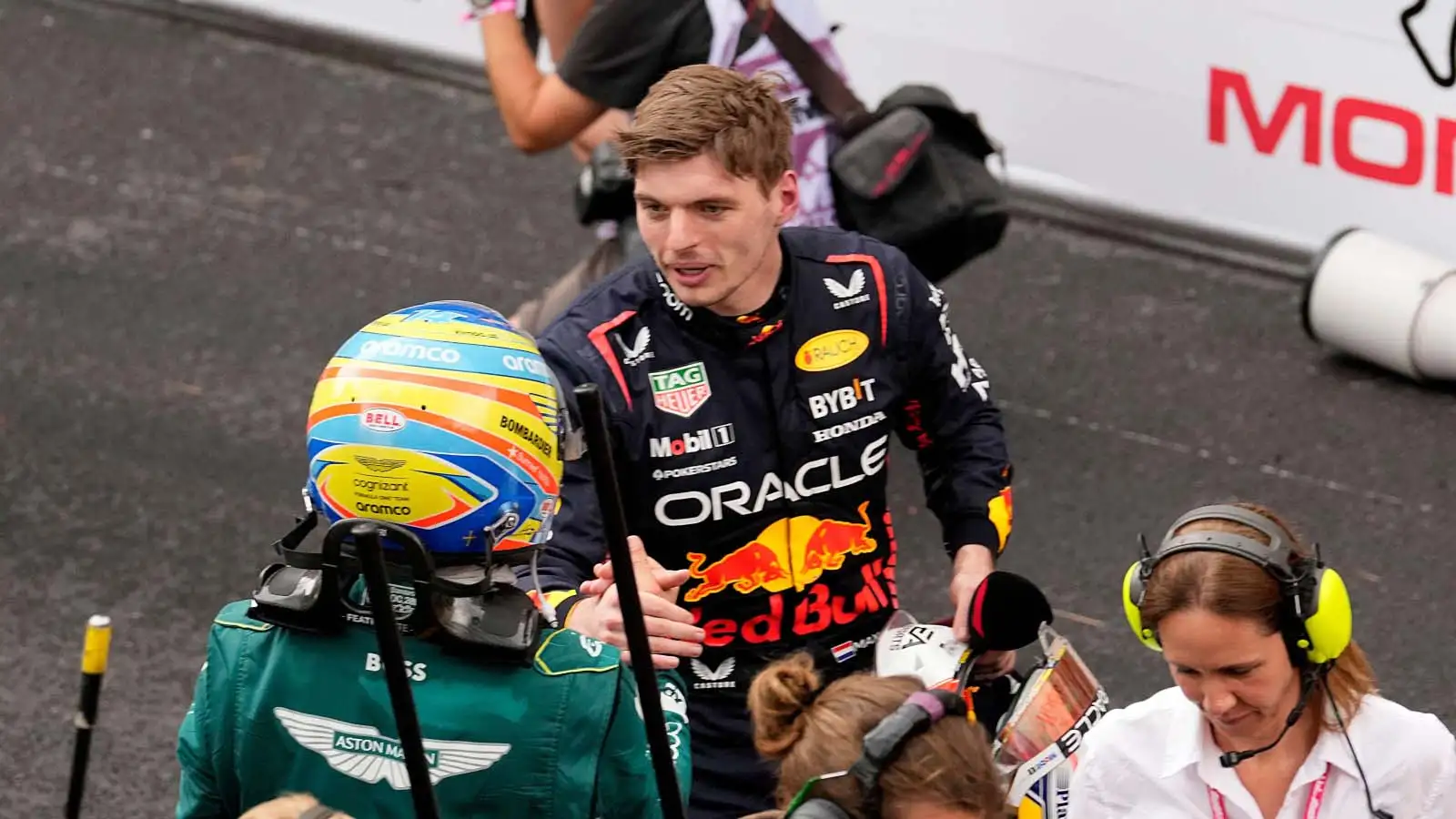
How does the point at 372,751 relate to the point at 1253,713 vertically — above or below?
above

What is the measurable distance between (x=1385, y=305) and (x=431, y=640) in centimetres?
517

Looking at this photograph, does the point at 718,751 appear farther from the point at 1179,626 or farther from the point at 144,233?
the point at 144,233

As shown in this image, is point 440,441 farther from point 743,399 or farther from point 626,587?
point 743,399

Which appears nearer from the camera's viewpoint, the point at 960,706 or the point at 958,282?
the point at 960,706

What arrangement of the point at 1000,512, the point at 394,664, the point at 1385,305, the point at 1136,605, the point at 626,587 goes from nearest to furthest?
the point at 394,664 → the point at 626,587 → the point at 1136,605 → the point at 1000,512 → the point at 1385,305

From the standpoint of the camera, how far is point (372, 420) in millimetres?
2863

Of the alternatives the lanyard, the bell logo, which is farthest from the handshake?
the lanyard

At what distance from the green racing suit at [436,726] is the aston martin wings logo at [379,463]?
0.74 feet

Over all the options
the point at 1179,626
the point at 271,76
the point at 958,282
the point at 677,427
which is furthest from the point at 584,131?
the point at 271,76

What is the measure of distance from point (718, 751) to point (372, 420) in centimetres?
135

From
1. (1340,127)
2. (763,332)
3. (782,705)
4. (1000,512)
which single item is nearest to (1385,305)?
(1340,127)

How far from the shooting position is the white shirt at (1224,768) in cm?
341

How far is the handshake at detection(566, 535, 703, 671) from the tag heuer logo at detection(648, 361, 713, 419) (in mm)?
498

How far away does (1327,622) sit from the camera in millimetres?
3355
